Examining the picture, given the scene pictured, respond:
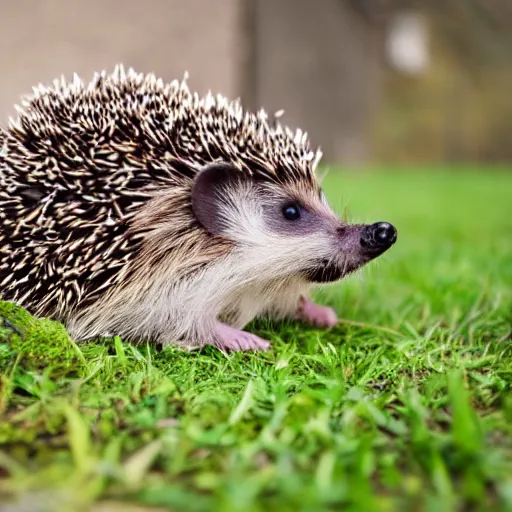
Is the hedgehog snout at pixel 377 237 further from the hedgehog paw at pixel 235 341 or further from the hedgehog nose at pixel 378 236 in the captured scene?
the hedgehog paw at pixel 235 341

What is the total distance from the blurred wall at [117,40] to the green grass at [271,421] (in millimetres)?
8044

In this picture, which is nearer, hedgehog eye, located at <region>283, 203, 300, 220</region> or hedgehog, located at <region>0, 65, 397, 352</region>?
hedgehog, located at <region>0, 65, 397, 352</region>

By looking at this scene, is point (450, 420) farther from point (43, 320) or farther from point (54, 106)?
point (54, 106)

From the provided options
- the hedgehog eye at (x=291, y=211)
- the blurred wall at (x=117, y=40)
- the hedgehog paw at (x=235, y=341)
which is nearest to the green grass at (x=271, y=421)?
the hedgehog paw at (x=235, y=341)

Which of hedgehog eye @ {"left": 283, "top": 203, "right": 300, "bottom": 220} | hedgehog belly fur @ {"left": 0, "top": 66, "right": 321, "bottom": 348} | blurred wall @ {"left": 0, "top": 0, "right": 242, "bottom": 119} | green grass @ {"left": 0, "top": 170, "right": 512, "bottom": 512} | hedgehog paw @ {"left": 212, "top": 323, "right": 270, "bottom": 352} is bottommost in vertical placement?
green grass @ {"left": 0, "top": 170, "right": 512, "bottom": 512}

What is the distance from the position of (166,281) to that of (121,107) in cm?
71

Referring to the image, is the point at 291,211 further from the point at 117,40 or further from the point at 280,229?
the point at 117,40

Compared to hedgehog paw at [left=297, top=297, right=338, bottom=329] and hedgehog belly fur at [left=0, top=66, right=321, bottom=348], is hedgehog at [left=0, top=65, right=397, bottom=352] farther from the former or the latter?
hedgehog paw at [left=297, top=297, right=338, bottom=329]

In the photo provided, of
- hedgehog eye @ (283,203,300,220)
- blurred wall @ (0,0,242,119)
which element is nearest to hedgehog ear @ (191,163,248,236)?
hedgehog eye @ (283,203,300,220)

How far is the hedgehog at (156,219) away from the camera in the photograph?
101 inches

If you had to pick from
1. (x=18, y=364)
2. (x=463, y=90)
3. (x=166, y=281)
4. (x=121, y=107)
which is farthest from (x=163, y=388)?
(x=463, y=90)

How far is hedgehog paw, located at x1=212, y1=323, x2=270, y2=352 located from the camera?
261 centimetres

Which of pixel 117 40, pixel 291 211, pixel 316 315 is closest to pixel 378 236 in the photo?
pixel 291 211

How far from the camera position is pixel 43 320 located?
236cm
